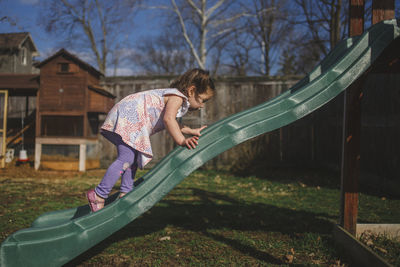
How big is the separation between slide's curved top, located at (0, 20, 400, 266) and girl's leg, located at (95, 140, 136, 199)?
34 centimetres

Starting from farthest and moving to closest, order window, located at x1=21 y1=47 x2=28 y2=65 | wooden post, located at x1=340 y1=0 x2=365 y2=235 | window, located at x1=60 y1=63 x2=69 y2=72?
1. window, located at x1=21 y1=47 x2=28 y2=65
2. window, located at x1=60 y1=63 x2=69 y2=72
3. wooden post, located at x1=340 y1=0 x2=365 y2=235

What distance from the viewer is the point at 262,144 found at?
7719 mm

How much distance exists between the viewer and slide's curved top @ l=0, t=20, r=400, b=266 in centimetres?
182

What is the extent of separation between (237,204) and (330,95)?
8.76 feet

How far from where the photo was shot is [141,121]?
91.8 inches

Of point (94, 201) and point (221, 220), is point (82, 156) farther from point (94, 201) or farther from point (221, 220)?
point (94, 201)

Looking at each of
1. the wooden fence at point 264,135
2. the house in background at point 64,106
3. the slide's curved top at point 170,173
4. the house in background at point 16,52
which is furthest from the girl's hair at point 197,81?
the house in background at point 16,52

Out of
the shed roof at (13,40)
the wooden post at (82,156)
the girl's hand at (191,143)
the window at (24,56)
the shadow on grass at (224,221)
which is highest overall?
the shed roof at (13,40)

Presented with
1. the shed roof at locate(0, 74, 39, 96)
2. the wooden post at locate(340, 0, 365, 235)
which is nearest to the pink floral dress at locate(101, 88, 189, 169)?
the wooden post at locate(340, 0, 365, 235)

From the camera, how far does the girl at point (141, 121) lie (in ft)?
7.34

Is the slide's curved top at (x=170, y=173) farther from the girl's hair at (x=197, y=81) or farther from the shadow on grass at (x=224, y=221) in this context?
the shadow on grass at (x=224, y=221)

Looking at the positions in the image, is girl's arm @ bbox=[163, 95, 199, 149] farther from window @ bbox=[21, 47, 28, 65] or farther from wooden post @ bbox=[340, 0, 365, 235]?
window @ bbox=[21, 47, 28, 65]

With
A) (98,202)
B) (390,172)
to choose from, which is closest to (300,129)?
(390,172)

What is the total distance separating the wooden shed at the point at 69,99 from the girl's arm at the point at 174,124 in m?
5.77
